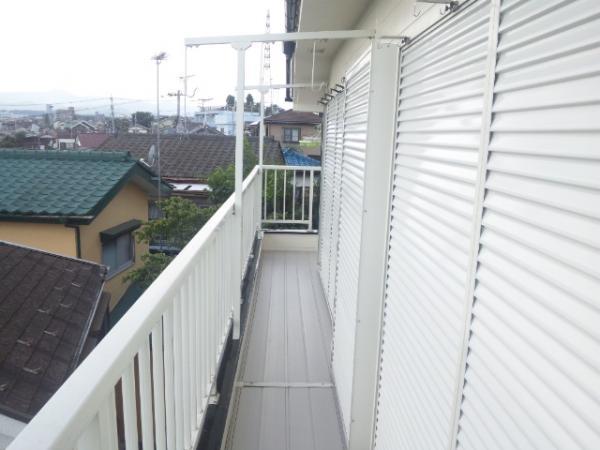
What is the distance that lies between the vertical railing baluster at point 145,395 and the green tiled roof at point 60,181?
6240 mm

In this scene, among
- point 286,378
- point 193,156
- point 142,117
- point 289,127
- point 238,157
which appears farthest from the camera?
point 142,117

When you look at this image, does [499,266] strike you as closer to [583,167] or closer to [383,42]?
[583,167]

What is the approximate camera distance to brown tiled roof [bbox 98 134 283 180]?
50.5ft

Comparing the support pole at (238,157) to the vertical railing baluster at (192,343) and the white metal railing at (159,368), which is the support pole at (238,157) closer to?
the white metal railing at (159,368)

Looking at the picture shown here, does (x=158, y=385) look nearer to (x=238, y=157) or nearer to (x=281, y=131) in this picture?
(x=238, y=157)

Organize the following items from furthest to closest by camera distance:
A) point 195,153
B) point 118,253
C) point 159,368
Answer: point 195,153 → point 118,253 → point 159,368

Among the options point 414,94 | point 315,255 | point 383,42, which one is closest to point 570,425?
point 414,94

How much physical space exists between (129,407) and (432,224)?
3.07 feet

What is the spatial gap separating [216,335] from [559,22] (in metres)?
1.95

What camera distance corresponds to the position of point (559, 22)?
2.54 ft

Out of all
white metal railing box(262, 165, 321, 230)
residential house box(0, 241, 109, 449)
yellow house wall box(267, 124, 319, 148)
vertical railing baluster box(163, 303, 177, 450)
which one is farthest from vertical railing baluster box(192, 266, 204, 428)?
yellow house wall box(267, 124, 319, 148)

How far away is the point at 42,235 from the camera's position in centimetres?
Answer: 684

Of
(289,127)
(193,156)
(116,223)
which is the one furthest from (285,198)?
(289,127)

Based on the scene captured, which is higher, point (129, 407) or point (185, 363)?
point (129, 407)
